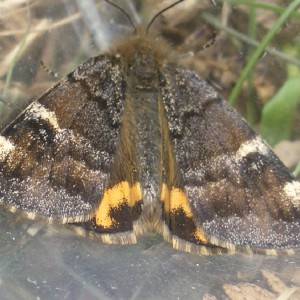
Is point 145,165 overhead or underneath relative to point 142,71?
underneath

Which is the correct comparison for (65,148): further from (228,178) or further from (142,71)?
(228,178)

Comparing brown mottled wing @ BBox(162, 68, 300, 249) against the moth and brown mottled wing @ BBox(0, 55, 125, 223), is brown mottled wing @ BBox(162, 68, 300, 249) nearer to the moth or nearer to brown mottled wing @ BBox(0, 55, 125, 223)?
the moth

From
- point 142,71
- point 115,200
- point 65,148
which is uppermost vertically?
point 142,71

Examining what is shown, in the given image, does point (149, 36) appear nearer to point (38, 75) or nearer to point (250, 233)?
point (38, 75)

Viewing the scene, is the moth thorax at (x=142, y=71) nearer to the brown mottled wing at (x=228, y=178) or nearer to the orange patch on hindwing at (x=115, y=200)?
the brown mottled wing at (x=228, y=178)

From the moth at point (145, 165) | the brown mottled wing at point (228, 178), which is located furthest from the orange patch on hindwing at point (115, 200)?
the brown mottled wing at point (228, 178)

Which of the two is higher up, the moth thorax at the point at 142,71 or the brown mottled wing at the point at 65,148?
the moth thorax at the point at 142,71

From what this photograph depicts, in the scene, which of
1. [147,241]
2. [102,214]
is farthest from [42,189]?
[147,241]

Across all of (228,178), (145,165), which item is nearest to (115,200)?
(145,165)
